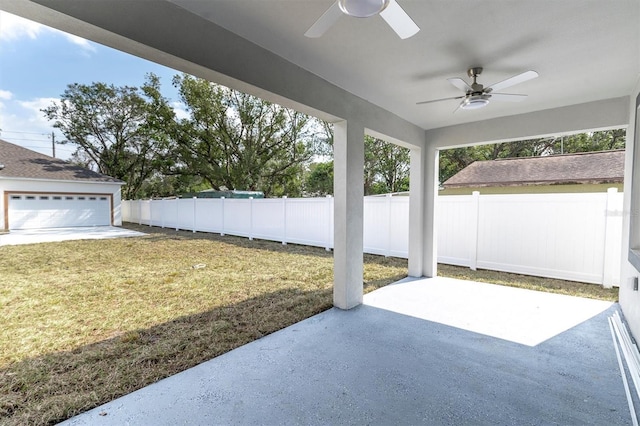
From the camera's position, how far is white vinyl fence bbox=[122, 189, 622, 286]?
4.69 metres

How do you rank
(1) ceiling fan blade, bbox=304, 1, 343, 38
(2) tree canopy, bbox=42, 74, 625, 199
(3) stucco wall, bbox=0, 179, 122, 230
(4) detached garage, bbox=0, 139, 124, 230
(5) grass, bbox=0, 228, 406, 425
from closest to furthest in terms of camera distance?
(1) ceiling fan blade, bbox=304, 1, 343, 38 → (5) grass, bbox=0, 228, 406, 425 → (3) stucco wall, bbox=0, 179, 122, 230 → (4) detached garage, bbox=0, 139, 124, 230 → (2) tree canopy, bbox=42, 74, 625, 199

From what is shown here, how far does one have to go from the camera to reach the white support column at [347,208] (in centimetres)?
359

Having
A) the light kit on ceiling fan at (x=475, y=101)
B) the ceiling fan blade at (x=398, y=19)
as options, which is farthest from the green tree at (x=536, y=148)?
the ceiling fan blade at (x=398, y=19)

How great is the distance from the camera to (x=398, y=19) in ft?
5.92

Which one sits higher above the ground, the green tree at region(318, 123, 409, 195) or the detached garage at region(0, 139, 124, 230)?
the green tree at region(318, 123, 409, 195)

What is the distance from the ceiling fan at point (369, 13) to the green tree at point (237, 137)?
1541 centimetres

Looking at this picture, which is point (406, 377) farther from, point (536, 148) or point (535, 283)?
point (536, 148)

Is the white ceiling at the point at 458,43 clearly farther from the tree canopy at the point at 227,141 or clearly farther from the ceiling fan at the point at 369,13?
the tree canopy at the point at 227,141

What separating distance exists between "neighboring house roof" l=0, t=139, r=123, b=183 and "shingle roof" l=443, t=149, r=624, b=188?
16990 mm

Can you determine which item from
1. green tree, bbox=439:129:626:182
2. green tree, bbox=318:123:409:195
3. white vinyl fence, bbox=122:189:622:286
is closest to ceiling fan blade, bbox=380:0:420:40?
white vinyl fence, bbox=122:189:622:286

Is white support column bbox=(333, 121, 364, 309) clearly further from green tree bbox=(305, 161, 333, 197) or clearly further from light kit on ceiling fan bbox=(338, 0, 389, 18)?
green tree bbox=(305, 161, 333, 197)

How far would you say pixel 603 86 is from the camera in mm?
3316

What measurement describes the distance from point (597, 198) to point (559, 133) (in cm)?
160

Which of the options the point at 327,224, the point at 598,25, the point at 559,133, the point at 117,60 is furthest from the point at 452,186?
the point at 117,60
